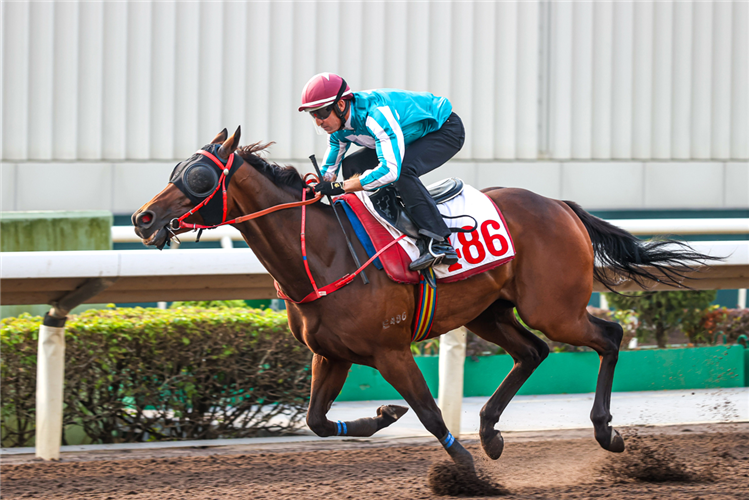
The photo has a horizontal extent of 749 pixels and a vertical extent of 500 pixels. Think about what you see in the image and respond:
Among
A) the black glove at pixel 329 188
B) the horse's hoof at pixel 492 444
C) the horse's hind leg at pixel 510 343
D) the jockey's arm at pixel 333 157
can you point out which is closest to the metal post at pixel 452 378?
the horse's hind leg at pixel 510 343

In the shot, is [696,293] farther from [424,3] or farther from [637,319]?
[424,3]

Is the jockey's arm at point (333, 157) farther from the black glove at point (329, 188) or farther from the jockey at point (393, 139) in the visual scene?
the black glove at point (329, 188)

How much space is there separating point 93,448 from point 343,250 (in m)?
2.28

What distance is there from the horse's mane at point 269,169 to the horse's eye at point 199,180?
0.26m

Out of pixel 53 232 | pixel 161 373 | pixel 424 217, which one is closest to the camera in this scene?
pixel 424 217

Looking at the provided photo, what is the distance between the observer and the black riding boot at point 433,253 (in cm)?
359

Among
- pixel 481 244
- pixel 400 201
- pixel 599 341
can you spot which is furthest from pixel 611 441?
pixel 400 201

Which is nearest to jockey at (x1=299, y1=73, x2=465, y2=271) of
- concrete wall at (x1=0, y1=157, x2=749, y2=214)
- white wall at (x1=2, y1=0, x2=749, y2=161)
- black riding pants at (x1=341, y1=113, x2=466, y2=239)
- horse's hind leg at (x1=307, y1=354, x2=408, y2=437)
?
black riding pants at (x1=341, y1=113, x2=466, y2=239)

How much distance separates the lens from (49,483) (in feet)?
13.1

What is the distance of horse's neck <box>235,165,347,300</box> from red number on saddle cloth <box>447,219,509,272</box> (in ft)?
2.02

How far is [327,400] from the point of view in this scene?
383cm

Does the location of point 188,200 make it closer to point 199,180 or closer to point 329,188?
point 199,180

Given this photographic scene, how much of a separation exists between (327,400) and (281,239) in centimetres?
86

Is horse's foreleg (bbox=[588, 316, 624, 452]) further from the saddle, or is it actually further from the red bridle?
the red bridle
